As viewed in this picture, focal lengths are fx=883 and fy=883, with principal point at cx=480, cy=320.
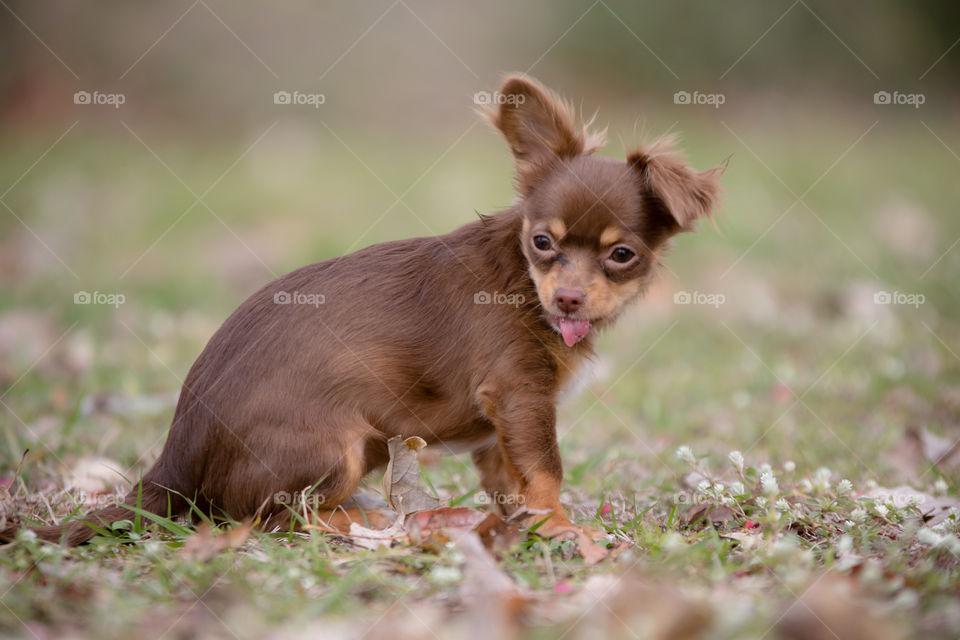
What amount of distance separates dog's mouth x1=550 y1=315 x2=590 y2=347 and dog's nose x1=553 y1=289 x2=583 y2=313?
71 mm

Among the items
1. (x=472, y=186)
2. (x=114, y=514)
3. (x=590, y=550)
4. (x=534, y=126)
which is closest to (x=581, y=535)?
(x=590, y=550)

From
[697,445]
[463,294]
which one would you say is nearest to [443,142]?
[697,445]

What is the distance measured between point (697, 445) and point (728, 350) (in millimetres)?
1849

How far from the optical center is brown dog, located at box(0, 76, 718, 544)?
3.30 m

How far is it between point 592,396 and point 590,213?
7.91 feet

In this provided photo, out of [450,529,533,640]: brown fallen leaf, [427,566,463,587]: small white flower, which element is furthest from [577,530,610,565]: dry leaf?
[427,566,463,587]: small white flower

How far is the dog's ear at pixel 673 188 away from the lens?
3.55 m

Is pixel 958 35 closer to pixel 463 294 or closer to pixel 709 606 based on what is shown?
pixel 463 294

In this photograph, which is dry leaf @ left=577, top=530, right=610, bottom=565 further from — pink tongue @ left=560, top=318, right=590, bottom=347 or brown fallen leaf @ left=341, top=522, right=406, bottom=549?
pink tongue @ left=560, top=318, right=590, bottom=347

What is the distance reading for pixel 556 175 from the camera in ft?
12.3

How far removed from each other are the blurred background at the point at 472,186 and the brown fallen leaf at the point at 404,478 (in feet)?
4.79

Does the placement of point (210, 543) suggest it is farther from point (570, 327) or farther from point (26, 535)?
point (570, 327)

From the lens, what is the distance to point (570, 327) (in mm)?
3514

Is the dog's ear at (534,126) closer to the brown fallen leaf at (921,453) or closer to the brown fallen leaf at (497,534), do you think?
the brown fallen leaf at (497,534)
